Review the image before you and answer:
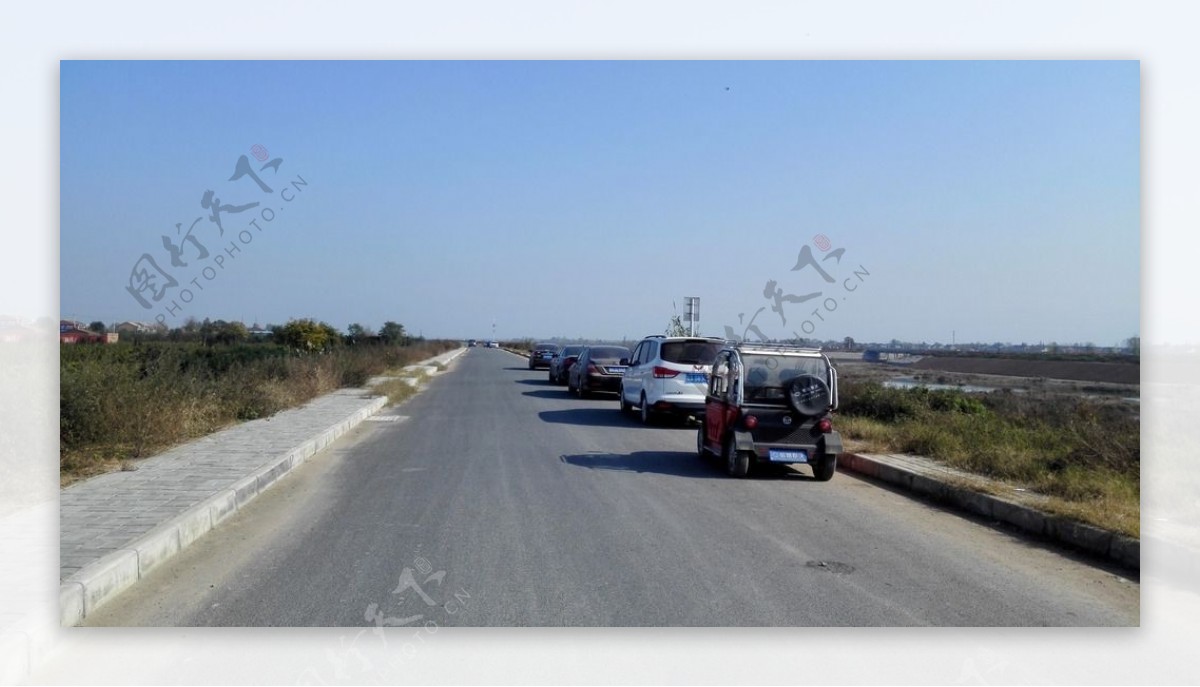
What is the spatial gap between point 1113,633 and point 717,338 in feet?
44.0

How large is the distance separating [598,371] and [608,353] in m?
1.35

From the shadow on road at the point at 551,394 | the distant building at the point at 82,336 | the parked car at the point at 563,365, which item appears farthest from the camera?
the parked car at the point at 563,365

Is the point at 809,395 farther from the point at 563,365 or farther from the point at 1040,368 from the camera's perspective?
the point at 563,365

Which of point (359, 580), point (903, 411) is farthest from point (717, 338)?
point (359, 580)

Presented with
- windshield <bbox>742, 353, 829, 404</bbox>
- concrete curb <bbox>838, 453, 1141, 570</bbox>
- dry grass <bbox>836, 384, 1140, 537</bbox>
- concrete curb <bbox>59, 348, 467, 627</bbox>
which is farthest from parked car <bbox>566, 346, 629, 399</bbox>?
concrete curb <bbox>59, 348, 467, 627</bbox>

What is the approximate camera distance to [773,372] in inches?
485

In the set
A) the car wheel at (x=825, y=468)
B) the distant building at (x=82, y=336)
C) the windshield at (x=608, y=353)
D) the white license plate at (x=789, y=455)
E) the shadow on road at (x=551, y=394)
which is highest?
the distant building at (x=82, y=336)

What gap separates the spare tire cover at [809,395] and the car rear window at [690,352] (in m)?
6.68

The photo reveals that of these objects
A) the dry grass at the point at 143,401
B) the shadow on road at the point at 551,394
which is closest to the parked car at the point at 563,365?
the shadow on road at the point at 551,394

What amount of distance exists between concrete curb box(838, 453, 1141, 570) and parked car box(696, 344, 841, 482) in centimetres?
92

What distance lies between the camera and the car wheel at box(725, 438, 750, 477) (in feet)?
38.3

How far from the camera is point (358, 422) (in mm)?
19250

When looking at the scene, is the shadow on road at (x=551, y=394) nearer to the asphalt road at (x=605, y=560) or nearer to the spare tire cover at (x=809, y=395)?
the asphalt road at (x=605, y=560)

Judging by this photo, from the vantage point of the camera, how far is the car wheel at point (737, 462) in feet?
38.3
